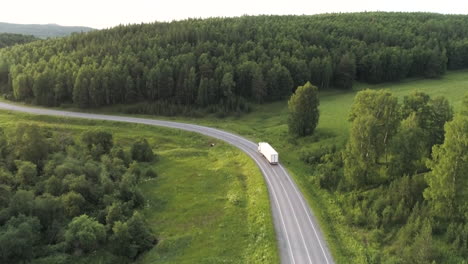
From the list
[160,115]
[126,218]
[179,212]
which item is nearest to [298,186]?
[179,212]

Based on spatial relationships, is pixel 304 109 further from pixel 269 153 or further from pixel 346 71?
pixel 346 71

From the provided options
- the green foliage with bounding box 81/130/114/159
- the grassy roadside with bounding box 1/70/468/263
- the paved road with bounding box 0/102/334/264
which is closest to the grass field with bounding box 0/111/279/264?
the paved road with bounding box 0/102/334/264

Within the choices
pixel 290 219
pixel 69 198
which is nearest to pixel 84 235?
pixel 69 198

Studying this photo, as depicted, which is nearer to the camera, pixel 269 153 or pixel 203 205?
pixel 203 205

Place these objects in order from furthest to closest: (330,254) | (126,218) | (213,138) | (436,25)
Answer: (436,25) < (213,138) < (126,218) < (330,254)

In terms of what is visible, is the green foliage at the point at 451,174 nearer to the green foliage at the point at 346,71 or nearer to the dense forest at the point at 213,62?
the dense forest at the point at 213,62

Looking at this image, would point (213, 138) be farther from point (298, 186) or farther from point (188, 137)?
point (298, 186)

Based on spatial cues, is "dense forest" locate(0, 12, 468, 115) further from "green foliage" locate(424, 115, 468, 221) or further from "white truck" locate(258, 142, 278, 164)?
"green foliage" locate(424, 115, 468, 221)
